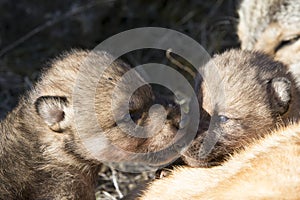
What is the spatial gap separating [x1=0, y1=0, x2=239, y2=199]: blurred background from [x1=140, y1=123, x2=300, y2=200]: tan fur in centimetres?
303

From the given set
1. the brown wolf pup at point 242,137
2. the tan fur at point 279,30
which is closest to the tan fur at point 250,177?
the brown wolf pup at point 242,137

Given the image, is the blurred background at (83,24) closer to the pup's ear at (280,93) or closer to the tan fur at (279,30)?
the tan fur at (279,30)

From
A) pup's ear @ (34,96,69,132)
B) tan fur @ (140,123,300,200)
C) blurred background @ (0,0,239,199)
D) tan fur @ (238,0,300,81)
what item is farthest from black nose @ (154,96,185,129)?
blurred background @ (0,0,239,199)

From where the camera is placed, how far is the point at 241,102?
488 cm

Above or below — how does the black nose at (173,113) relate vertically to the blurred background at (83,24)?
below

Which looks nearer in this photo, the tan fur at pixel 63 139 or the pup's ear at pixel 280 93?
the tan fur at pixel 63 139

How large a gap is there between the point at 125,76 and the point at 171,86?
84.5 inches

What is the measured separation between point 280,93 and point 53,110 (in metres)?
1.56

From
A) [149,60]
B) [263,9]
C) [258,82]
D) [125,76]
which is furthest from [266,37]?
[149,60]

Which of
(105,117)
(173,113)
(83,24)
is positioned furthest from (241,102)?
(83,24)

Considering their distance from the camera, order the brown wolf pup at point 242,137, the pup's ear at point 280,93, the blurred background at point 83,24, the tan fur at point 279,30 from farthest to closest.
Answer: the blurred background at point 83,24, the tan fur at point 279,30, the pup's ear at point 280,93, the brown wolf pup at point 242,137

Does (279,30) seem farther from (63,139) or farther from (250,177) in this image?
(250,177)

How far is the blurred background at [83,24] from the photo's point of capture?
7.45 metres

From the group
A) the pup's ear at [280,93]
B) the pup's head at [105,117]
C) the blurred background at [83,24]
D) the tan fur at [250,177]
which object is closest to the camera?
the tan fur at [250,177]
